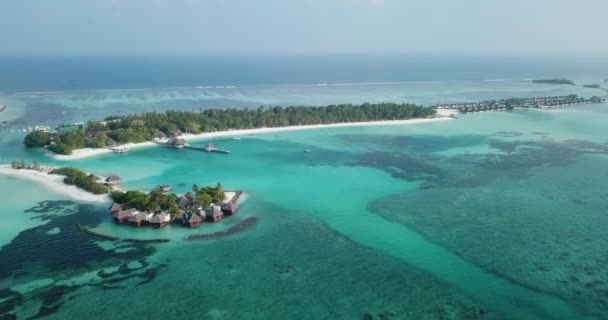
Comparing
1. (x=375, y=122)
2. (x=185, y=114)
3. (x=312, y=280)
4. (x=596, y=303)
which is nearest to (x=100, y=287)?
(x=312, y=280)

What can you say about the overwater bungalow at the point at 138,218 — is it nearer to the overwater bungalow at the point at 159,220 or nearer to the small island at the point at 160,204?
the small island at the point at 160,204

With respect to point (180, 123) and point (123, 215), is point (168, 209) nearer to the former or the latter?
point (123, 215)

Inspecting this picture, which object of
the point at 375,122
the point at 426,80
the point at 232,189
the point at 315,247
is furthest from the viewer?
the point at 426,80

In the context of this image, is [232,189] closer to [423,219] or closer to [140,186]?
[140,186]

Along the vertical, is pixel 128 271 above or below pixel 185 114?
below

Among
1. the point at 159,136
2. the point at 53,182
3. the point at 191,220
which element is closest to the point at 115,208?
the point at 191,220

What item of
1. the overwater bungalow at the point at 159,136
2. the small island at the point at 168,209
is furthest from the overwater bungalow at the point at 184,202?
the overwater bungalow at the point at 159,136

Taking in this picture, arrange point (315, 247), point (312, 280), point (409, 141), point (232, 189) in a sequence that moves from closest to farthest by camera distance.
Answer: point (312, 280) < point (315, 247) < point (232, 189) < point (409, 141)
